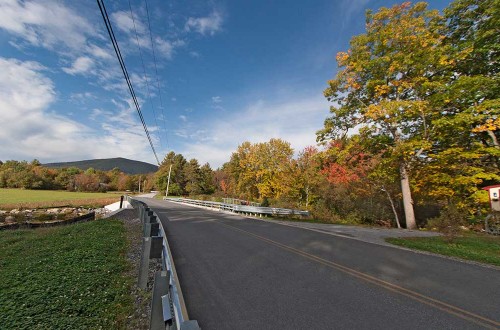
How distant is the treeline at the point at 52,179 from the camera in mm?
85562

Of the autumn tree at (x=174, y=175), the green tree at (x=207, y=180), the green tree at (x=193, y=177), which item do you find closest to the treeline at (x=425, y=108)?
the green tree at (x=193, y=177)

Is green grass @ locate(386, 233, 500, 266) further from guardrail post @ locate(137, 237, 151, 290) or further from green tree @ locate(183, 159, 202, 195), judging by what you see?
green tree @ locate(183, 159, 202, 195)

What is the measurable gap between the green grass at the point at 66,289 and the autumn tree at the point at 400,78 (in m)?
15.9

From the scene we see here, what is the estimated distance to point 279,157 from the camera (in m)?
40.4

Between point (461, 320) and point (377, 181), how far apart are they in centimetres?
1834

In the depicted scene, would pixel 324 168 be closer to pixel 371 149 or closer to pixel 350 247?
pixel 371 149

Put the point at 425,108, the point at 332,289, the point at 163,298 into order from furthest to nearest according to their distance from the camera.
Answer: the point at 425,108, the point at 332,289, the point at 163,298

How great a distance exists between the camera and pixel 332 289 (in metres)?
5.13

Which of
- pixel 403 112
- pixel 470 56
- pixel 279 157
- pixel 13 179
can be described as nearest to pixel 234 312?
pixel 403 112

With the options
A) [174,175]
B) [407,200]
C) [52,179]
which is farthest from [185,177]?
[407,200]

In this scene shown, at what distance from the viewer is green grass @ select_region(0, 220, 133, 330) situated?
161 inches

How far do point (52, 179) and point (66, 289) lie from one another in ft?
389

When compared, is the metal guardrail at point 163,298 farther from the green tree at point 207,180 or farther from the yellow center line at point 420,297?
the green tree at point 207,180

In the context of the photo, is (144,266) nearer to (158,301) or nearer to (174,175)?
(158,301)
